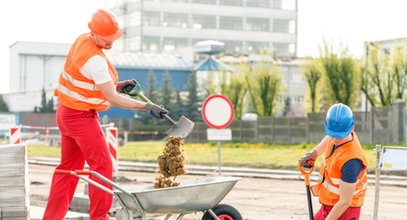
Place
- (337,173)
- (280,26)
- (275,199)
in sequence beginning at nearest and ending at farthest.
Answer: (337,173) < (275,199) < (280,26)

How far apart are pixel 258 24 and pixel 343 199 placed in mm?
110171

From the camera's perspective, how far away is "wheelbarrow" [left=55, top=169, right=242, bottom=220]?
6.71m

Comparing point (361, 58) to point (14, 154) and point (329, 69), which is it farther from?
point (14, 154)

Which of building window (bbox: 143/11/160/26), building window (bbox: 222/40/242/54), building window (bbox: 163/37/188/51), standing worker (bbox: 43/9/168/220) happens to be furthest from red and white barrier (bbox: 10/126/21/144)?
building window (bbox: 222/40/242/54)

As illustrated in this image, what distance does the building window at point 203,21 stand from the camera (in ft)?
357

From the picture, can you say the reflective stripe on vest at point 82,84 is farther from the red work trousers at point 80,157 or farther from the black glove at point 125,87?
the black glove at point 125,87

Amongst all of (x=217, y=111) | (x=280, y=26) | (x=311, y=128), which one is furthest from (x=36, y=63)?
(x=217, y=111)

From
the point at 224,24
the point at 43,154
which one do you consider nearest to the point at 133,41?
the point at 224,24

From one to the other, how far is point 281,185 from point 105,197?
10.8 m

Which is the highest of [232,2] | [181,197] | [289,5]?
[289,5]

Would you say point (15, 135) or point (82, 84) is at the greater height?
point (82, 84)

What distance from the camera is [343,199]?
555 cm

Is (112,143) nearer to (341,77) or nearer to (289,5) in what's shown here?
(341,77)

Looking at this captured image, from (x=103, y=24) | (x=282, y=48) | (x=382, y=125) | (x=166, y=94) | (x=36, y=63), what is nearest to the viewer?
(x=103, y=24)
